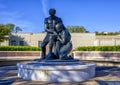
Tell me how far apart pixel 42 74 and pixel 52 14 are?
301 cm

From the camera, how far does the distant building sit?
37394mm

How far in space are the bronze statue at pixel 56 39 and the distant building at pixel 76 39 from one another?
89.3ft

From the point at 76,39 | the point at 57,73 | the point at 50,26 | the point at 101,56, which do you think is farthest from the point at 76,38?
the point at 57,73

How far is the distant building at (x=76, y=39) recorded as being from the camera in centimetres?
3739

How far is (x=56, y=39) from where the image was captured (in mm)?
10164

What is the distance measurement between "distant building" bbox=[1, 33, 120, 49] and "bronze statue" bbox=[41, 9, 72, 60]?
27207 millimetres

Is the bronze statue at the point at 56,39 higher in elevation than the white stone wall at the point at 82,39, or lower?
lower

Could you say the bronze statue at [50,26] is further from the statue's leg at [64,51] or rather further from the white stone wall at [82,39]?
the white stone wall at [82,39]

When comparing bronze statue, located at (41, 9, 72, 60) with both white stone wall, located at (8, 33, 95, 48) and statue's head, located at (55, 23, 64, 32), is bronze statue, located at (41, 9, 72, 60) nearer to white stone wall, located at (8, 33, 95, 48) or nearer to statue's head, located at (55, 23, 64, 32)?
statue's head, located at (55, 23, 64, 32)

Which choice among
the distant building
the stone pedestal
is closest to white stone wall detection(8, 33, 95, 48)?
the distant building

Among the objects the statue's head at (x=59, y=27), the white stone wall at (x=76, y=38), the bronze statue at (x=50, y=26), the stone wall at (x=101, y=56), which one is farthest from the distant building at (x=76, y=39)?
the statue's head at (x=59, y=27)

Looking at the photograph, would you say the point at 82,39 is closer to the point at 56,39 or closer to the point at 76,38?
the point at 76,38

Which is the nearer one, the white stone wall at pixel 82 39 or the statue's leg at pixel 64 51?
the statue's leg at pixel 64 51

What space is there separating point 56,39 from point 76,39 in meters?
28.5
